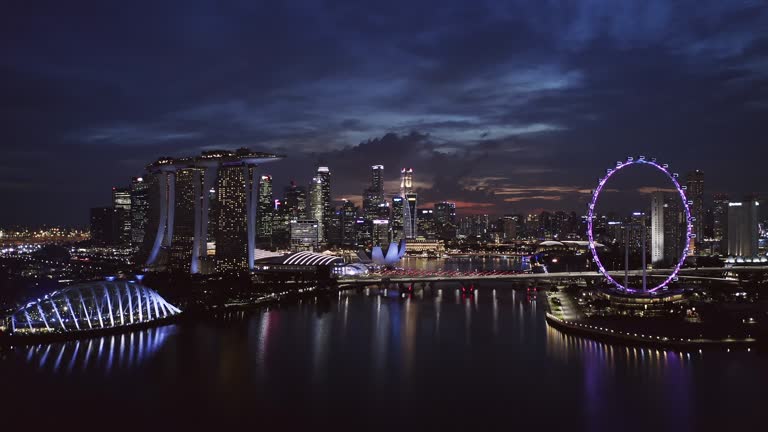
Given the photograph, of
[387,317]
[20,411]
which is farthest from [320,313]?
[20,411]

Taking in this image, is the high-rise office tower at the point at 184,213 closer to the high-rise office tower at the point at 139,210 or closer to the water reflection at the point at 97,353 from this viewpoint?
the high-rise office tower at the point at 139,210

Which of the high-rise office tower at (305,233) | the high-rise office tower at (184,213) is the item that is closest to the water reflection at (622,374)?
the high-rise office tower at (184,213)

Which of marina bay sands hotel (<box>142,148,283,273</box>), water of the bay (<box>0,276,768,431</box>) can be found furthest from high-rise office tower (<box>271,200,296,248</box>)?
water of the bay (<box>0,276,768,431</box>)

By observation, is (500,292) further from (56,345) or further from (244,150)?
(56,345)

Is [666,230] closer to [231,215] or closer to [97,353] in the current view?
[231,215]

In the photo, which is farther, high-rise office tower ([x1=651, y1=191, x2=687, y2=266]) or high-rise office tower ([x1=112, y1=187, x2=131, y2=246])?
high-rise office tower ([x1=112, y1=187, x2=131, y2=246])

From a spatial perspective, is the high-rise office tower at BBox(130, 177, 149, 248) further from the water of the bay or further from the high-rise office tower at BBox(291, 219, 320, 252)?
the water of the bay
